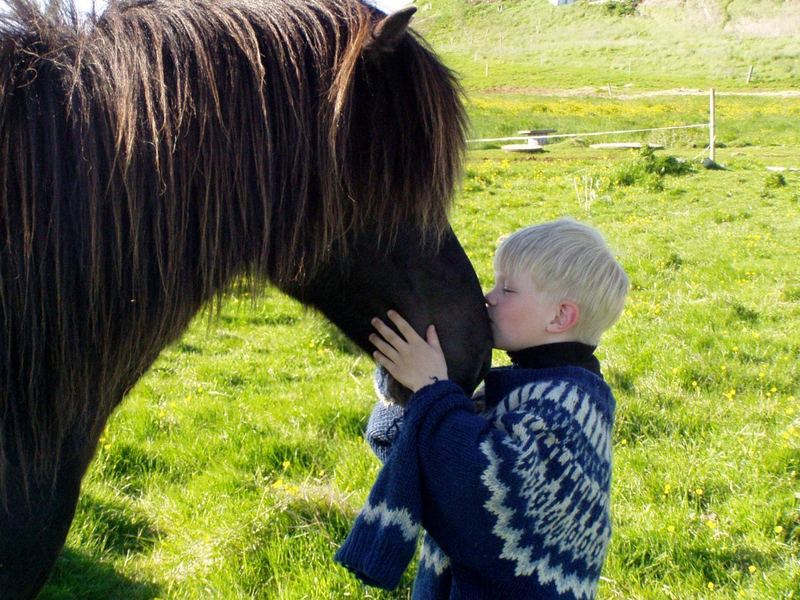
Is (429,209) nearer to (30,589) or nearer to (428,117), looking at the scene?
(428,117)

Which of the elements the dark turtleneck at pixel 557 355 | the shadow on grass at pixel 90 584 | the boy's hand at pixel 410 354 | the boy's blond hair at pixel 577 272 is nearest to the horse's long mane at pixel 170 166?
the boy's hand at pixel 410 354

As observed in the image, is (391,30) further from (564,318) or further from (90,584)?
(90,584)

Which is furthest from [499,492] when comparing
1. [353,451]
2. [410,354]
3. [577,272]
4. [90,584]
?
[353,451]

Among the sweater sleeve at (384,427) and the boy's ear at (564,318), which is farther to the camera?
the sweater sleeve at (384,427)

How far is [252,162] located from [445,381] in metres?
0.65

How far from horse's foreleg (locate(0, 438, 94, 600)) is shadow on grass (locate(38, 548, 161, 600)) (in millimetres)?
1330

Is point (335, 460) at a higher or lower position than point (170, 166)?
lower

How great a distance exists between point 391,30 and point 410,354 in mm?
728

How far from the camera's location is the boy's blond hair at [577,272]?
75.7 inches

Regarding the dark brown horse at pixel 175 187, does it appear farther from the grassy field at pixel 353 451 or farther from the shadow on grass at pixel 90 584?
the shadow on grass at pixel 90 584

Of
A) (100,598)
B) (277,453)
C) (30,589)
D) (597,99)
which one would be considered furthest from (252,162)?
(597,99)

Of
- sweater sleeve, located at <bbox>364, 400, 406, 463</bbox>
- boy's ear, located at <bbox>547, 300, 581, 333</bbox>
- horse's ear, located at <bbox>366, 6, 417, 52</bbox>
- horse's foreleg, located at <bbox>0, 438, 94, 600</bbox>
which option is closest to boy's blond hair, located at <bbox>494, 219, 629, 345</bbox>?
boy's ear, located at <bbox>547, 300, 581, 333</bbox>

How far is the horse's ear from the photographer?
150 centimetres

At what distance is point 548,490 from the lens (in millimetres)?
1636
